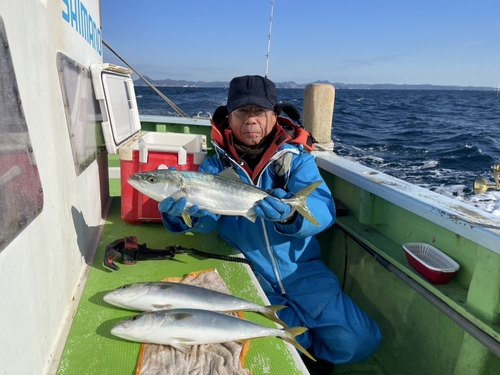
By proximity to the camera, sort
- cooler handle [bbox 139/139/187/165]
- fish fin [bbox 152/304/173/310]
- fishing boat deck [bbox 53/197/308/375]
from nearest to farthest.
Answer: fishing boat deck [bbox 53/197/308/375]
fish fin [bbox 152/304/173/310]
cooler handle [bbox 139/139/187/165]

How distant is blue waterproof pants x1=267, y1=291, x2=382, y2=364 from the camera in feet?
9.97

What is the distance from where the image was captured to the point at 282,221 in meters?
3.07

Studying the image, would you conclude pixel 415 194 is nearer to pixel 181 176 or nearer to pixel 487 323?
pixel 487 323

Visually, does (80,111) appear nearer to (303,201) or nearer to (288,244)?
(303,201)

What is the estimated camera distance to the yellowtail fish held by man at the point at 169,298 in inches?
92.9

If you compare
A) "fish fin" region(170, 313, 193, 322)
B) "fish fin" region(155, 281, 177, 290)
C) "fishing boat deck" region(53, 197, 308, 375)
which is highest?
"fish fin" region(155, 281, 177, 290)

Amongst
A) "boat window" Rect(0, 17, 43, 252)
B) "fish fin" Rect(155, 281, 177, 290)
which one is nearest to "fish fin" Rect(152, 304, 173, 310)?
"fish fin" Rect(155, 281, 177, 290)

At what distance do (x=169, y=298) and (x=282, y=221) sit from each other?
113 centimetres

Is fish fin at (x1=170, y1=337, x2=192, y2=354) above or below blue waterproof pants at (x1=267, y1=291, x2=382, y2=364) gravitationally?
above

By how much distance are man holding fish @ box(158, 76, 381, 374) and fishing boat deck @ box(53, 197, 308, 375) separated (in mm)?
323

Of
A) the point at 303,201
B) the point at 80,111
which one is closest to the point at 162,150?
the point at 80,111

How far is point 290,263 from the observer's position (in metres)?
3.35

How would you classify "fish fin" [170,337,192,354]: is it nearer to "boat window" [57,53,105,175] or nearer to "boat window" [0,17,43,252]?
"boat window" [0,17,43,252]

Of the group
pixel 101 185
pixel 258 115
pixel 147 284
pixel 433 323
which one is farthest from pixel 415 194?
pixel 101 185
